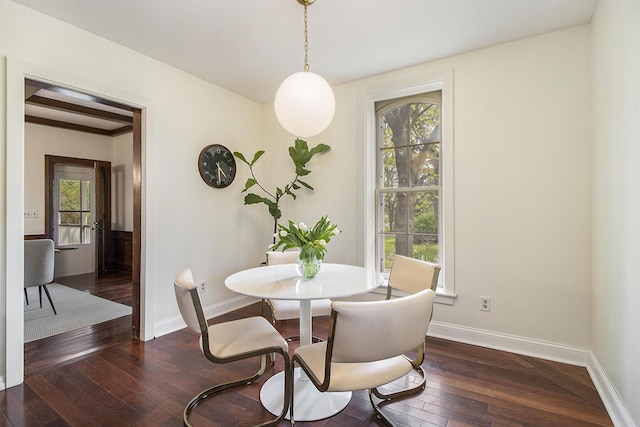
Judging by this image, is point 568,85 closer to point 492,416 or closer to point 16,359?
point 492,416

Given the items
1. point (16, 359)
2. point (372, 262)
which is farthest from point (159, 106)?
point (372, 262)

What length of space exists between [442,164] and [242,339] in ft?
7.36

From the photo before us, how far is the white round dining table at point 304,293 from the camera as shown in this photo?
5.54ft

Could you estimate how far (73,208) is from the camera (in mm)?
5641

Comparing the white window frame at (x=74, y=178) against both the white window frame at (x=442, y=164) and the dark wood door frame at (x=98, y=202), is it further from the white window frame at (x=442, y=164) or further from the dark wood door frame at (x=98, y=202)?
the white window frame at (x=442, y=164)

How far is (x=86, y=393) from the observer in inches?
78.5

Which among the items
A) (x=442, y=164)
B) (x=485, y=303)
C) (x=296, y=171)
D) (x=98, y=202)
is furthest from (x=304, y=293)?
(x=98, y=202)

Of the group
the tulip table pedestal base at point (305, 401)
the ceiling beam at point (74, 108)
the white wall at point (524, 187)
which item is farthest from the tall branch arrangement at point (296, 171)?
the ceiling beam at point (74, 108)

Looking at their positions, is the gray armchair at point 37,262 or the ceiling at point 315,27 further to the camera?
the gray armchair at point 37,262

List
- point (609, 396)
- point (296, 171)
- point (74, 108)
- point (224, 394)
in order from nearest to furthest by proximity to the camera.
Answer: point (609, 396)
point (224, 394)
point (296, 171)
point (74, 108)

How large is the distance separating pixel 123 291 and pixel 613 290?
17.1 ft

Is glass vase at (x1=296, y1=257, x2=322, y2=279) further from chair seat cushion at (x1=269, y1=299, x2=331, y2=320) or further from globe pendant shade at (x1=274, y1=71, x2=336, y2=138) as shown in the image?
globe pendant shade at (x1=274, y1=71, x2=336, y2=138)

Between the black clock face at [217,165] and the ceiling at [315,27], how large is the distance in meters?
0.83

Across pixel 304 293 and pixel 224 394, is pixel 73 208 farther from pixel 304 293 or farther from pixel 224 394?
pixel 304 293
